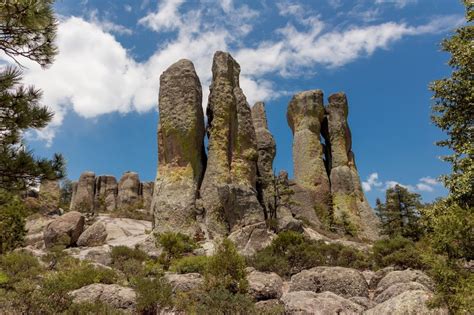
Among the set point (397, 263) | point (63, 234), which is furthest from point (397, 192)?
point (63, 234)

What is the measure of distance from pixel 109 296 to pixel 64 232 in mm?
14084

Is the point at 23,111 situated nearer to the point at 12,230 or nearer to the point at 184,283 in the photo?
the point at 184,283

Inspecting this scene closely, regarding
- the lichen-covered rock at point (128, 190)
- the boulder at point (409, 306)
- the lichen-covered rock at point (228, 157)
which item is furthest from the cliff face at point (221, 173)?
the lichen-covered rock at point (128, 190)

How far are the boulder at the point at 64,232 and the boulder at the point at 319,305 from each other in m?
16.9

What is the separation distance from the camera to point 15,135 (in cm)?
914

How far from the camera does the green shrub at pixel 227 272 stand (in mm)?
10697

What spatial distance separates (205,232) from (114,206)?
31.8 m

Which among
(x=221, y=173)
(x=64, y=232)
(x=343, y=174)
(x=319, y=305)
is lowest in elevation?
(x=319, y=305)

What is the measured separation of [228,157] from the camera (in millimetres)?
24688

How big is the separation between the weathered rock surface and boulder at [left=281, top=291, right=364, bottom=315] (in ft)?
12.5

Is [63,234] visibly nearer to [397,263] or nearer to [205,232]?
[205,232]

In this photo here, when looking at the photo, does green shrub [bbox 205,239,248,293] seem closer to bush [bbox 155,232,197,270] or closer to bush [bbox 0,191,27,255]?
bush [bbox 155,232,197,270]

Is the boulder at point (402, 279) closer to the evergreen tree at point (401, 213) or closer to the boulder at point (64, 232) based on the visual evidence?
the evergreen tree at point (401, 213)

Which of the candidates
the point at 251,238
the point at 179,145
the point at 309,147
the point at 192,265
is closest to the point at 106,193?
the point at 309,147
